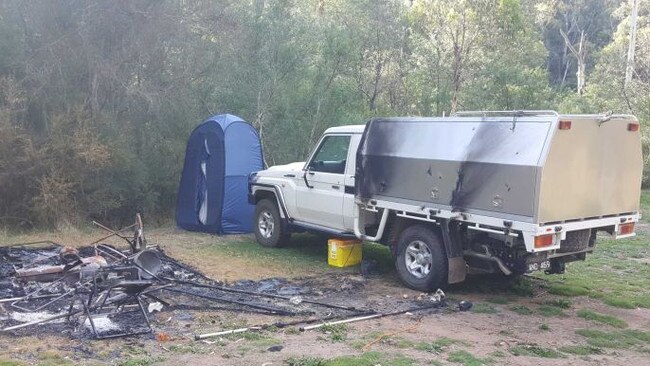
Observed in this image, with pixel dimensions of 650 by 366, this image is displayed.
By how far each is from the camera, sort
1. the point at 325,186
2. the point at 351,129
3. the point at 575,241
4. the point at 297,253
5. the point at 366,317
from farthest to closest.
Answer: the point at 297,253, the point at 325,186, the point at 351,129, the point at 575,241, the point at 366,317

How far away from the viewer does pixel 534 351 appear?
6.50 metres

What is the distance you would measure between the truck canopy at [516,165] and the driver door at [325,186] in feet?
2.86

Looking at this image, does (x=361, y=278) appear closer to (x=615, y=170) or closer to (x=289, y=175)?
(x=289, y=175)

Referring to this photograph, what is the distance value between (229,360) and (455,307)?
318 centimetres

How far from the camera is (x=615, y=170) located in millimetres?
8297

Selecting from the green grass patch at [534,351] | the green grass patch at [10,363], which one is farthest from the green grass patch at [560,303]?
the green grass patch at [10,363]

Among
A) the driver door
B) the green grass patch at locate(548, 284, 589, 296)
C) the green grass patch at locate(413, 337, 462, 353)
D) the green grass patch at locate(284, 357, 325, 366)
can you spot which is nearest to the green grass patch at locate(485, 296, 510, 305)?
the green grass patch at locate(548, 284, 589, 296)

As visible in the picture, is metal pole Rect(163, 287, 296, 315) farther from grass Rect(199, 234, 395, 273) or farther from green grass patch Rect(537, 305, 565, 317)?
green grass patch Rect(537, 305, 565, 317)

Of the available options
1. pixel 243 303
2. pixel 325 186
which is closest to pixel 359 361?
pixel 243 303

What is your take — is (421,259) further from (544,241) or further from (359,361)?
(359,361)

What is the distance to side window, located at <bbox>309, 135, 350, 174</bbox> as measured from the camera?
33.3 feet

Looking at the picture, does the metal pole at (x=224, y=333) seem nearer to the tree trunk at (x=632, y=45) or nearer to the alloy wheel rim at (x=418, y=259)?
the alloy wheel rim at (x=418, y=259)

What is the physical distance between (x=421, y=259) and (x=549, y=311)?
1.68 meters

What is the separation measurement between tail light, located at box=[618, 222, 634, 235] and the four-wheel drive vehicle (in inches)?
0.6
